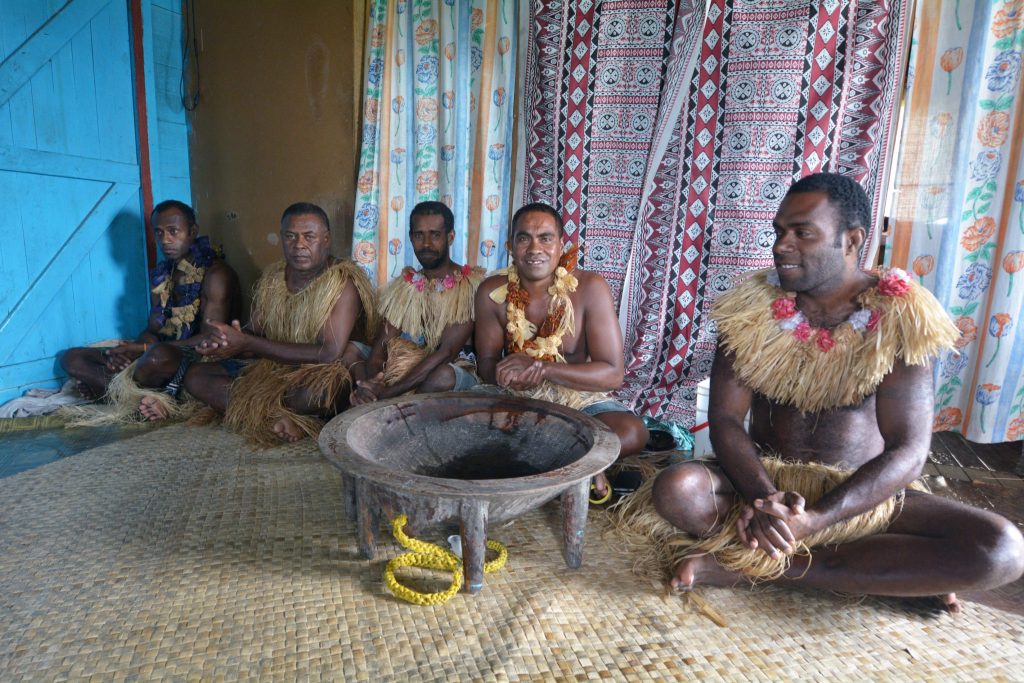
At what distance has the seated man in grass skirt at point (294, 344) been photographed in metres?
2.99

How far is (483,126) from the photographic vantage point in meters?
3.46

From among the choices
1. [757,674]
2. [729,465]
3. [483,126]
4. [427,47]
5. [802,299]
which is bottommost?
[757,674]

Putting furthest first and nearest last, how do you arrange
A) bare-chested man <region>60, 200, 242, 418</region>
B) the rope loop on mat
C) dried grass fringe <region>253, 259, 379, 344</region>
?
bare-chested man <region>60, 200, 242, 418</region>
dried grass fringe <region>253, 259, 379, 344</region>
the rope loop on mat

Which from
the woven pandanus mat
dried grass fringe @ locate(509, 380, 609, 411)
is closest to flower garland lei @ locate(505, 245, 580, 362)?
dried grass fringe @ locate(509, 380, 609, 411)

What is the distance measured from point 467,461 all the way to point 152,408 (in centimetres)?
204

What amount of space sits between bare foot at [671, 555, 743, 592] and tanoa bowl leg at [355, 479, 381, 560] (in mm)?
893

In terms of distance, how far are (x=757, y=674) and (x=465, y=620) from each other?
2.37ft

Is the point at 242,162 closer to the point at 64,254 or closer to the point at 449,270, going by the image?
the point at 64,254

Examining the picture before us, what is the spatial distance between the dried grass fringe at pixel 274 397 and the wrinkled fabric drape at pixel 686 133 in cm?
142

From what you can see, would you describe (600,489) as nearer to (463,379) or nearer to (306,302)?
(463,379)

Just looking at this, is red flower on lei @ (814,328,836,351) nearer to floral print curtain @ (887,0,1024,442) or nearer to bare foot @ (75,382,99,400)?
floral print curtain @ (887,0,1024,442)

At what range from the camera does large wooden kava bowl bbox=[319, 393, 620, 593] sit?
162 cm

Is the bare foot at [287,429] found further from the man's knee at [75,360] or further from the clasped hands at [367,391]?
the man's knee at [75,360]

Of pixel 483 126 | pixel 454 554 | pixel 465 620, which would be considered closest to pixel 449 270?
pixel 483 126
